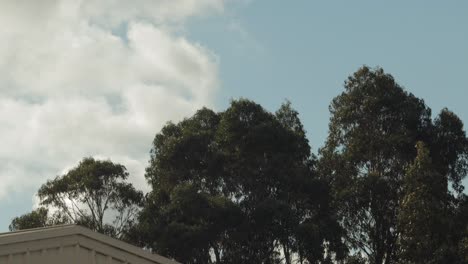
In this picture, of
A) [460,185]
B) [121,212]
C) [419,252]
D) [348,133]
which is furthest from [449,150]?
[121,212]

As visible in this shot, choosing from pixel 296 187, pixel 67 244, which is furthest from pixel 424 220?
pixel 67 244

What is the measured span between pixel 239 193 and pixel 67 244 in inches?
1446

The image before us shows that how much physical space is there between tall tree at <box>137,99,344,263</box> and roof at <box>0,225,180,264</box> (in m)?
31.0

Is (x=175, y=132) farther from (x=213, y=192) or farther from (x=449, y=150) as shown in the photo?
(x=449, y=150)

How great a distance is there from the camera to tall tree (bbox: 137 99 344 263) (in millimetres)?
52875

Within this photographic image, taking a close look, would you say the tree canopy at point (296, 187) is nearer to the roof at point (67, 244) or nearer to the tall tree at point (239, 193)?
the tall tree at point (239, 193)

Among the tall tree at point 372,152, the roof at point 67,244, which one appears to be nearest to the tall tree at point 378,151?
the tall tree at point 372,152

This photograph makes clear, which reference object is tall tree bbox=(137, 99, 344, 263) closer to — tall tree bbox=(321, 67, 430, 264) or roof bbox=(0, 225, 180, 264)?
tall tree bbox=(321, 67, 430, 264)

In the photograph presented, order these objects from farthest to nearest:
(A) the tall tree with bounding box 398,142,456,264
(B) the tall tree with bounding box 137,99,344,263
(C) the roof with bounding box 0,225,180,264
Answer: (B) the tall tree with bounding box 137,99,344,263
(A) the tall tree with bounding box 398,142,456,264
(C) the roof with bounding box 0,225,180,264

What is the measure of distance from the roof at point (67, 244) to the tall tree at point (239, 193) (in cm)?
3098

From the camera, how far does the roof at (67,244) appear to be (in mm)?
18984

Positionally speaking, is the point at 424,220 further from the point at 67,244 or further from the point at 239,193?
the point at 67,244

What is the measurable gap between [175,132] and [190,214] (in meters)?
9.32

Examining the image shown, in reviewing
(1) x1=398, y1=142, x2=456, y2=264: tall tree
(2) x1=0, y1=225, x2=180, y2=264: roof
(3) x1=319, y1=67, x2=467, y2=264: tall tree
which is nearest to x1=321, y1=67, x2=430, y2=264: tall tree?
(3) x1=319, y1=67, x2=467, y2=264: tall tree
